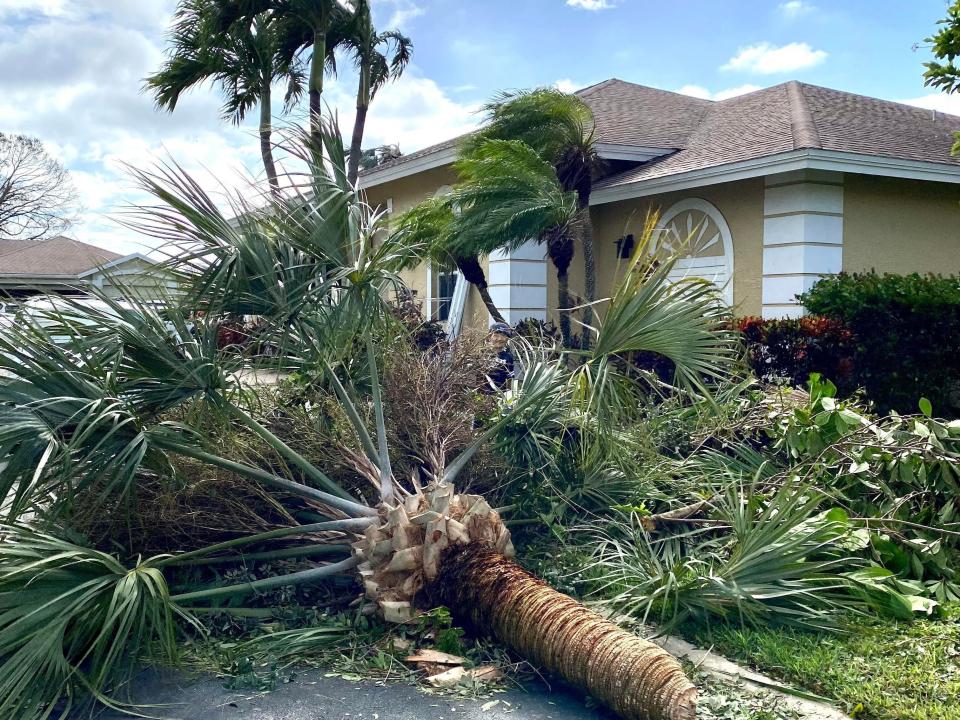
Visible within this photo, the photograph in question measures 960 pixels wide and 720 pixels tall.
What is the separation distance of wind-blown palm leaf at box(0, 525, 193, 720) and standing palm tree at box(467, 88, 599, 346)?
8.93m

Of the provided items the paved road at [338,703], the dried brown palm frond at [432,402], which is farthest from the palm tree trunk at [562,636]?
the dried brown palm frond at [432,402]

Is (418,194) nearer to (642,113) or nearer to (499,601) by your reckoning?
(642,113)

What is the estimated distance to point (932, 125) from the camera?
49.1 ft

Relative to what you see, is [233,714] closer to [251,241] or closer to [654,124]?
[251,241]

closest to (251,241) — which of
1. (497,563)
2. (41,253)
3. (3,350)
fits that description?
(3,350)

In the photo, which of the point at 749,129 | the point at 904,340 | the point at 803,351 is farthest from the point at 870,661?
the point at 749,129

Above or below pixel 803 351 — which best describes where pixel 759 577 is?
below

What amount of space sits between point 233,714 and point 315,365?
7.96 ft

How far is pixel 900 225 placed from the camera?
12688mm

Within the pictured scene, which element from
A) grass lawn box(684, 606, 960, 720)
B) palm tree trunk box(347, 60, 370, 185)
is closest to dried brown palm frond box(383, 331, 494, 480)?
grass lawn box(684, 606, 960, 720)

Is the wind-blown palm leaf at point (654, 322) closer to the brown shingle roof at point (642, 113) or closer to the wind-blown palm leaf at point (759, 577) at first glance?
the wind-blown palm leaf at point (759, 577)

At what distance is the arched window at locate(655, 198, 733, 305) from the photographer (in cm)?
1283

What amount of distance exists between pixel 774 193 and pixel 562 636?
371 inches

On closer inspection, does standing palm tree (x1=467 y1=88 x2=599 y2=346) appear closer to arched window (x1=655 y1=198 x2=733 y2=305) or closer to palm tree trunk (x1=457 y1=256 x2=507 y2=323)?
arched window (x1=655 y1=198 x2=733 y2=305)
